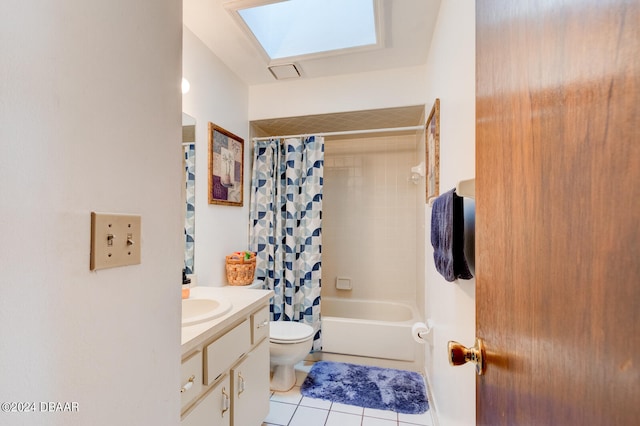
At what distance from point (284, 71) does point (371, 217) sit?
5.59 feet

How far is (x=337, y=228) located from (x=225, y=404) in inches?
87.4

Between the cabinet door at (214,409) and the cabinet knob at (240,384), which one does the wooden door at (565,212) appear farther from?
the cabinet knob at (240,384)

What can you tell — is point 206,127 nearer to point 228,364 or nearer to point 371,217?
point 228,364

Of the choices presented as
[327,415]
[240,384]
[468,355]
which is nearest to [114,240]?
[468,355]

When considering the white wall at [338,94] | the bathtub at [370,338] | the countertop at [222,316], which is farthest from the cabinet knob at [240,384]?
the white wall at [338,94]

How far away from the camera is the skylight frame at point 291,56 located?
5.11 feet

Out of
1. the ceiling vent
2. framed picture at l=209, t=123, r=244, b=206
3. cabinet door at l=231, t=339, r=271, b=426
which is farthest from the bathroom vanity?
the ceiling vent

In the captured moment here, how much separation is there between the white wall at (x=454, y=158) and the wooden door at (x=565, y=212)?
51cm

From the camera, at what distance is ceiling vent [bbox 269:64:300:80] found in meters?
2.21

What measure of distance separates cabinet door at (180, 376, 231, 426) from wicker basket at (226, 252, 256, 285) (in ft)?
3.20

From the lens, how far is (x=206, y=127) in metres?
2.02

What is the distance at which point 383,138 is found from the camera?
3.10 metres

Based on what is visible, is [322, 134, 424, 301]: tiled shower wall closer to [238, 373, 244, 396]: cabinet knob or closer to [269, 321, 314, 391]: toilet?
[269, 321, 314, 391]: toilet

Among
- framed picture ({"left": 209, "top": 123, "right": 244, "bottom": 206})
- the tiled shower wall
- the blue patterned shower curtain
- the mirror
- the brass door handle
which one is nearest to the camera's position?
the brass door handle
